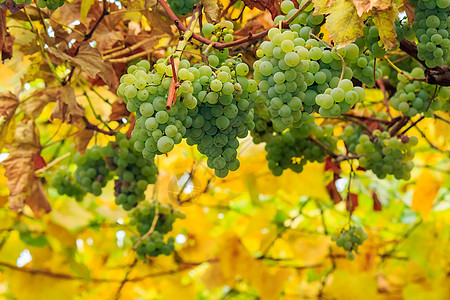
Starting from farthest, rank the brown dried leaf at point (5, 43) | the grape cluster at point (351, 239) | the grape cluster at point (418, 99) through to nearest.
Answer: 1. the grape cluster at point (351, 239)
2. the grape cluster at point (418, 99)
3. the brown dried leaf at point (5, 43)

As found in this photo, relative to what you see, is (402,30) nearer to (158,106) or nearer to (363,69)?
(363,69)

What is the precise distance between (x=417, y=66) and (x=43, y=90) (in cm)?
99

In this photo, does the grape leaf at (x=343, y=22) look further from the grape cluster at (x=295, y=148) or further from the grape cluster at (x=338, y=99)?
the grape cluster at (x=295, y=148)

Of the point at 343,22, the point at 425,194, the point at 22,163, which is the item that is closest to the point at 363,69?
the point at 343,22

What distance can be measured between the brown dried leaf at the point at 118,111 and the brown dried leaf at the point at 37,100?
143mm

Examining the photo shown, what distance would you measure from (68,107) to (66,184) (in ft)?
1.41

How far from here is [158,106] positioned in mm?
615

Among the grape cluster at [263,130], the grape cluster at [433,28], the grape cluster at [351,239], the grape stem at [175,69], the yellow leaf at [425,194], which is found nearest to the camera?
the grape stem at [175,69]

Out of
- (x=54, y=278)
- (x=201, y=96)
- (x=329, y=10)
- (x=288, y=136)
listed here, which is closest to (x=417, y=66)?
(x=288, y=136)

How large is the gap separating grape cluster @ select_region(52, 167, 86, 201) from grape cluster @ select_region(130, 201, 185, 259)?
19cm

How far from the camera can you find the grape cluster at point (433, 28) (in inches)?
27.4

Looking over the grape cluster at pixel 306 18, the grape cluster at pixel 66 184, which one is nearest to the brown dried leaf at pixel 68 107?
the grape cluster at pixel 66 184

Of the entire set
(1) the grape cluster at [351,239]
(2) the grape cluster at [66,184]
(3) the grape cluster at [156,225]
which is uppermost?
(1) the grape cluster at [351,239]

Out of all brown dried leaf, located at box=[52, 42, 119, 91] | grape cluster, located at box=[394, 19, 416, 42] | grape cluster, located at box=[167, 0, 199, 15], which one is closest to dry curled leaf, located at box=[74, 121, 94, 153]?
brown dried leaf, located at box=[52, 42, 119, 91]
